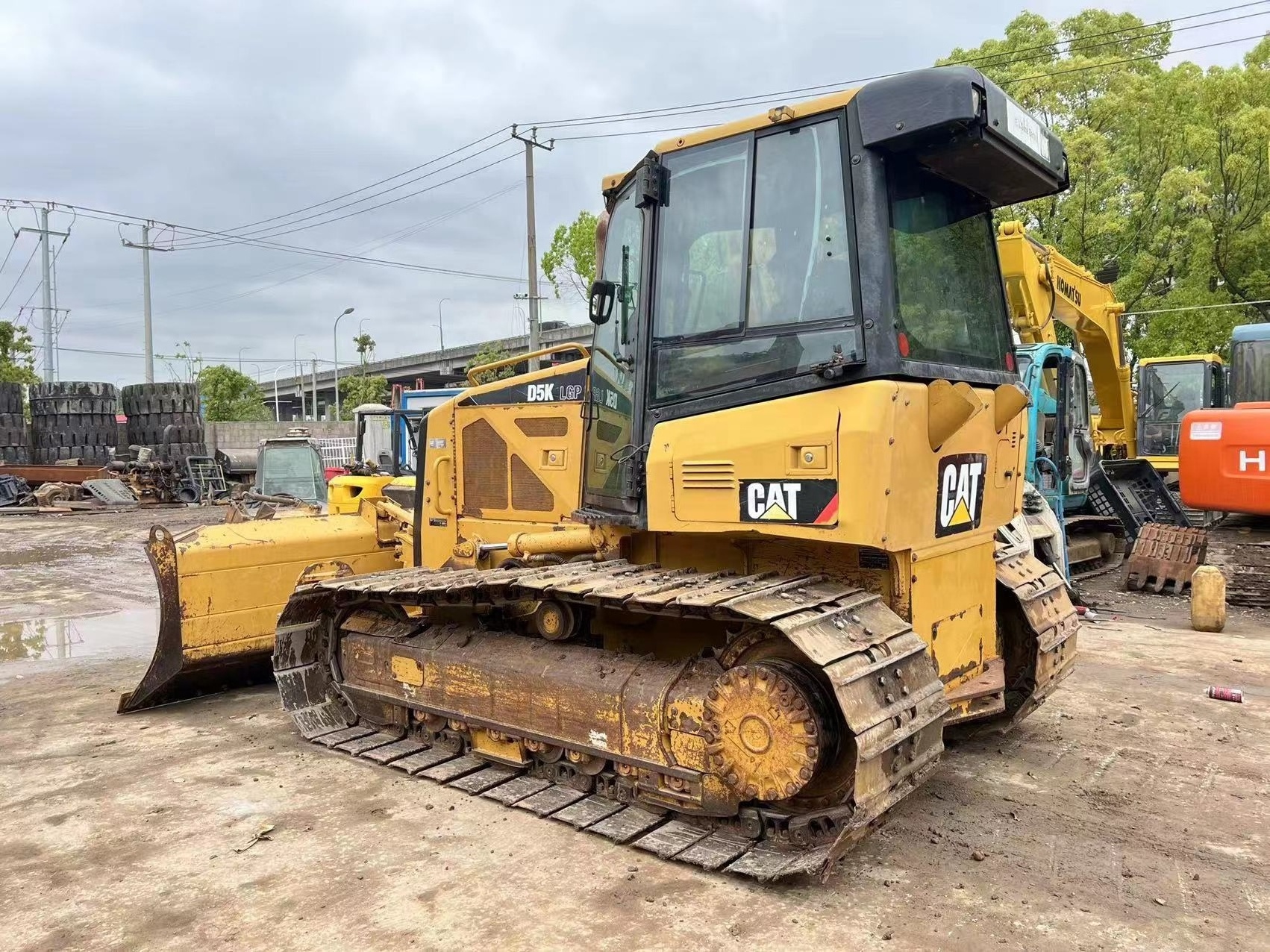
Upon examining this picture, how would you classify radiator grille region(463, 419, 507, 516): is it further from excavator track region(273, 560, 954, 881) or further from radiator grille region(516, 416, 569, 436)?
excavator track region(273, 560, 954, 881)

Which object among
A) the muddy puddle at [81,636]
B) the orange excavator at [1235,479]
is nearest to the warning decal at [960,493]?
the orange excavator at [1235,479]

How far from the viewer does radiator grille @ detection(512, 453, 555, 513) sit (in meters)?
5.49

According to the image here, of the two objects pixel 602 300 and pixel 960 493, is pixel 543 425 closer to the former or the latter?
pixel 602 300

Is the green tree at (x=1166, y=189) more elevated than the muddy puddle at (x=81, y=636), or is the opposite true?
the green tree at (x=1166, y=189)

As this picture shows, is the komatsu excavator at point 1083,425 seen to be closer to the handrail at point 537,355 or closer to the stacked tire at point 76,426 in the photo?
the handrail at point 537,355

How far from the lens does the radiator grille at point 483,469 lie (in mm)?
5742

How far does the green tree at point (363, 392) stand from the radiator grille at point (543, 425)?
55.0m

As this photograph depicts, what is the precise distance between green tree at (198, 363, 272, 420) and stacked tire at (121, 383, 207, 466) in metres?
31.2

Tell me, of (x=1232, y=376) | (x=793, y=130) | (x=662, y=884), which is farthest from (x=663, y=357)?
(x=1232, y=376)

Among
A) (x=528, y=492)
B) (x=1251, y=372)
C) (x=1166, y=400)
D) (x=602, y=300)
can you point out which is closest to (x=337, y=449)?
(x=1166, y=400)

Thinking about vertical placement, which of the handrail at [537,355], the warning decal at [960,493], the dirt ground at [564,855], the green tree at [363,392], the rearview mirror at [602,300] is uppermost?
the green tree at [363,392]

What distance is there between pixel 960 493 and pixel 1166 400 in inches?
602

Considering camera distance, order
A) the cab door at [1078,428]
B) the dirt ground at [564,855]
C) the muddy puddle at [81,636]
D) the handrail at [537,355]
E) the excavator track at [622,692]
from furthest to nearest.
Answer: the cab door at [1078,428], the muddy puddle at [81,636], the handrail at [537,355], the excavator track at [622,692], the dirt ground at [564,855]

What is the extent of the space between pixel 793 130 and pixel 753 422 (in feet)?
4.00
